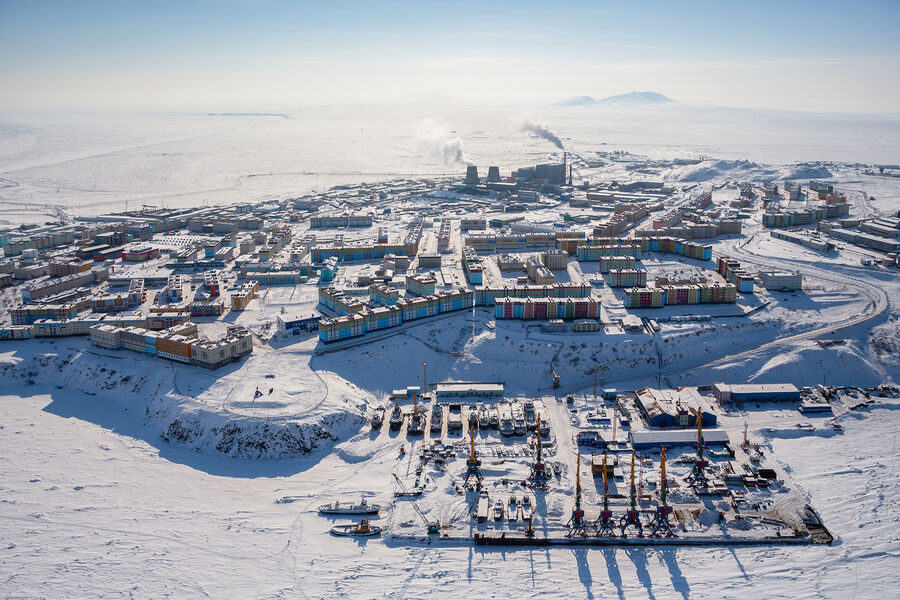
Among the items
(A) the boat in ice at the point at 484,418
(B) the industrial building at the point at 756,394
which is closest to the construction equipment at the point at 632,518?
(A) the boat in ice at the point at 484,418

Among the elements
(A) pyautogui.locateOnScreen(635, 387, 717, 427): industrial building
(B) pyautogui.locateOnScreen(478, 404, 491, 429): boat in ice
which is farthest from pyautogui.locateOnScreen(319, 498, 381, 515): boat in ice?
(A) pyautogui.locateOnScreen(635, 387, 717, 427): industrial building

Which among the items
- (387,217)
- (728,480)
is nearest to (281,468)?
(728,480)

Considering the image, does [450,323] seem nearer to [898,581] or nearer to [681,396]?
[681,396]

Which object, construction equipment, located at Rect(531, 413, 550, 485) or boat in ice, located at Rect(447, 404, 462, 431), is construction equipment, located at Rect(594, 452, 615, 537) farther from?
boat in ice, located at Rect(447, 404, 462, 431)

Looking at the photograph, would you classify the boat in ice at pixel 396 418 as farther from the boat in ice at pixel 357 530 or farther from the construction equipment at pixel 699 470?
the construction equipment at pixel 699 470

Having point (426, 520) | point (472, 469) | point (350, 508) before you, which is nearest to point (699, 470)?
point (472, 469)

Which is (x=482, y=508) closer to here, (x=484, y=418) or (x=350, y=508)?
(x=350, y=508)

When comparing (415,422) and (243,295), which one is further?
(243,295)
